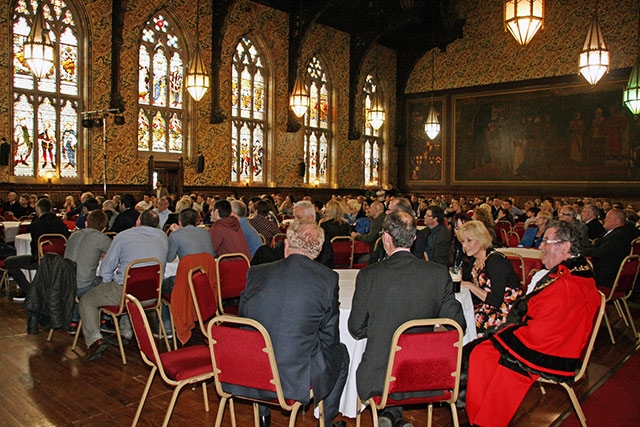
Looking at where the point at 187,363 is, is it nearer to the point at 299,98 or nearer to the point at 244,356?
the point at 244,356

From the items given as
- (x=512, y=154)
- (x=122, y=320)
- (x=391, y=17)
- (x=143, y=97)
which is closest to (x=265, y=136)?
(x=143, y=97)

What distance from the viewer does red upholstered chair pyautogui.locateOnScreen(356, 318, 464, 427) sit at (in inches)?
101

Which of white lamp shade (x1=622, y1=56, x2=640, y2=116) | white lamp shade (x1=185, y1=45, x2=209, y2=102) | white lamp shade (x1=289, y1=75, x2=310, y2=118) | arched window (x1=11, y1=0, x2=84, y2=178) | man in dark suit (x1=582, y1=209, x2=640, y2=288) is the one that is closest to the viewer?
man in dark suit (x1=582, y1=209, x2=640, y2=288)

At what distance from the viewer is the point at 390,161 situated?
76.7 feet

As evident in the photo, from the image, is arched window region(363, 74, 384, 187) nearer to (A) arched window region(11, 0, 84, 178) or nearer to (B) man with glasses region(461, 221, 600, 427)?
(A) arched window region(11, 0, 84, 178)

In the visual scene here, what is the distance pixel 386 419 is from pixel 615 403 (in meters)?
1.99

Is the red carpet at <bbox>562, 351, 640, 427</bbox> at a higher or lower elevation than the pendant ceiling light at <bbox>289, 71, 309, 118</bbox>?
lower

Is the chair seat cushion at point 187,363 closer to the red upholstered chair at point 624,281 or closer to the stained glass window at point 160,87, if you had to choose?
the red upholstered chair at point 624,281

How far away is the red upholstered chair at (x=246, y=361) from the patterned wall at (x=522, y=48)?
19116 mm

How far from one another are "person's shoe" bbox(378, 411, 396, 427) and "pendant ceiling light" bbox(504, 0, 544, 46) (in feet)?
20.8

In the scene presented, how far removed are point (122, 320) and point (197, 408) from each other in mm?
1813

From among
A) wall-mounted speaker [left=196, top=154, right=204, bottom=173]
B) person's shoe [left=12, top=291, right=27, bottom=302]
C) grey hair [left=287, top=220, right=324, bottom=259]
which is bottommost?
person's shoe [left=12, top=291, right=27, bottom=302]

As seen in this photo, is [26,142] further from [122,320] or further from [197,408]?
[197,408]

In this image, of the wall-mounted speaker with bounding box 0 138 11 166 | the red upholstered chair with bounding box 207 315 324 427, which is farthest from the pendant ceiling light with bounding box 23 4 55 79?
the red upholstered chair with bounding box 207 315 324 427
